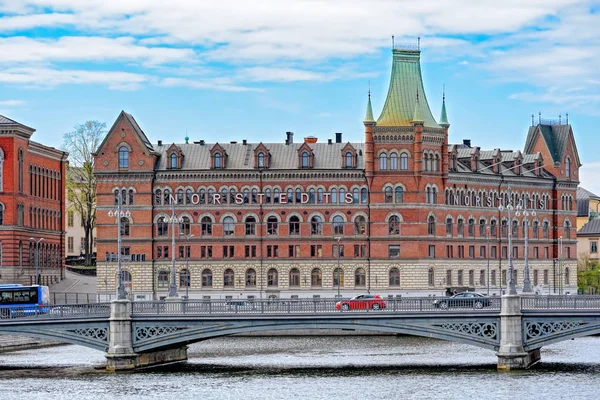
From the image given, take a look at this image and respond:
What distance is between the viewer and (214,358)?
314 ft

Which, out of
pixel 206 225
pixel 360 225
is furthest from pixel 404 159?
pixel 206 225

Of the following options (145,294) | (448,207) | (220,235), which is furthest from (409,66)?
(145,294)

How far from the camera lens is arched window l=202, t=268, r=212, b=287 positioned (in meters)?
140

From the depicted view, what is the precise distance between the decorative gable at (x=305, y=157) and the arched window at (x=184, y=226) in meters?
11.9

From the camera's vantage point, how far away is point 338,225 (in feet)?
458

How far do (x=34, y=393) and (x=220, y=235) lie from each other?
65241mm

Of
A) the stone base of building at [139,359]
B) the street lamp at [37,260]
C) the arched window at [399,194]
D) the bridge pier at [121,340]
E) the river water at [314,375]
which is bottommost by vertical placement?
the river water at [314,375]

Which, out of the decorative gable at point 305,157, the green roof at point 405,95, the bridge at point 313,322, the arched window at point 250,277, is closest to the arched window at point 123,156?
the arched window at point 250,277

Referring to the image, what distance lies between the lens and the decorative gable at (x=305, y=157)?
140 m

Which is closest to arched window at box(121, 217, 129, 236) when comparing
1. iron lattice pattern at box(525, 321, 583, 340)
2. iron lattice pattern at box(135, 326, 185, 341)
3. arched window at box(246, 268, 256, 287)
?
arched window at box(246, 268, 256, 287)

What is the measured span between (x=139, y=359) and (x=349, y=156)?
2275 inches

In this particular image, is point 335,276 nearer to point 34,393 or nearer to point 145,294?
point 145,294

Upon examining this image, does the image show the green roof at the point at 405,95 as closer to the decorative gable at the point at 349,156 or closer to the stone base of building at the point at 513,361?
the decorative gable at the point at 349,156

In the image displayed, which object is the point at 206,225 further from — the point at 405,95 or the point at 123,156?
the point at 405,95
